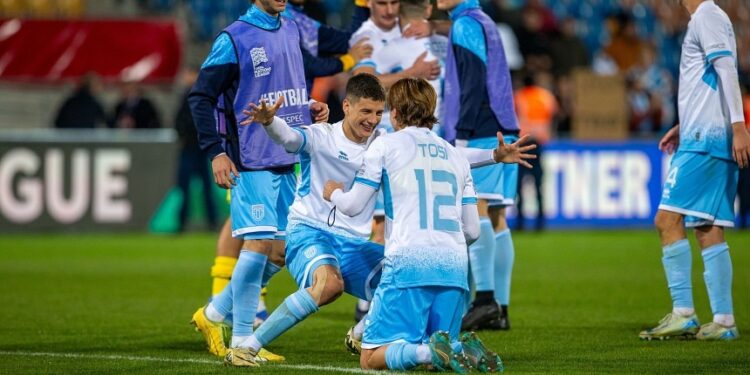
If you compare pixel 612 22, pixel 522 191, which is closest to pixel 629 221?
pixel 522 191

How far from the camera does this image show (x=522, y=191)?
19156 mm

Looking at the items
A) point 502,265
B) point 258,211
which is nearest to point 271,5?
point 258,211

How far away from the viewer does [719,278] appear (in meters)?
8.34

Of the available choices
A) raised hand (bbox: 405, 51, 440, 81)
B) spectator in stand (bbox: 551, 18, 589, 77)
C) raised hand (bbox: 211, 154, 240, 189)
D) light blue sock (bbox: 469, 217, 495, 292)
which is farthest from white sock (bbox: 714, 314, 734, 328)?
spectator in stand (bbox: 551, 18, 589, 77)

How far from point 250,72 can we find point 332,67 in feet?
4.16

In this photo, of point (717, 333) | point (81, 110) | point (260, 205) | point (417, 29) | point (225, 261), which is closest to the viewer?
point (260, 205)

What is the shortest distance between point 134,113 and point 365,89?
13037mm

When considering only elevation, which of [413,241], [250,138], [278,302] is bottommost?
[278,302]

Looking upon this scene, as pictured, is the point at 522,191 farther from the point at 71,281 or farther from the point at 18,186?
the point at 71,281

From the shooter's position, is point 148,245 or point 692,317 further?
point 148,245

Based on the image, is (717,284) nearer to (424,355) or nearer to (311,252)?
(424,355)

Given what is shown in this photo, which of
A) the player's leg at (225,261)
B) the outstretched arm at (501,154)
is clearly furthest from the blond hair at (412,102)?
the player's leg at (225,261)

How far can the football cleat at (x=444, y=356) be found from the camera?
637 cm

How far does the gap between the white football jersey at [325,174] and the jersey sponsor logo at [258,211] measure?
23 cm
